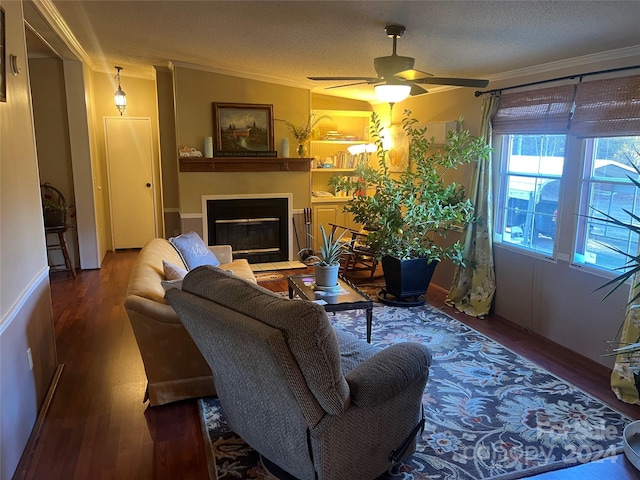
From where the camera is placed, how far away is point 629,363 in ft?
9.90

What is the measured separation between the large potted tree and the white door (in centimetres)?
384

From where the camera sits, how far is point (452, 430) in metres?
2.62

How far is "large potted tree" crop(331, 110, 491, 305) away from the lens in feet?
14.6

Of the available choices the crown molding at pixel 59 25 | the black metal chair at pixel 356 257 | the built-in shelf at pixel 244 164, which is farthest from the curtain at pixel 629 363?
the crown molding at pixel 59 25

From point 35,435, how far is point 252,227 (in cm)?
398

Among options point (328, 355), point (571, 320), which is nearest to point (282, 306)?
point (328, 355)

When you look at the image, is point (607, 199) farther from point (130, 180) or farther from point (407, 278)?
point (130, 180)

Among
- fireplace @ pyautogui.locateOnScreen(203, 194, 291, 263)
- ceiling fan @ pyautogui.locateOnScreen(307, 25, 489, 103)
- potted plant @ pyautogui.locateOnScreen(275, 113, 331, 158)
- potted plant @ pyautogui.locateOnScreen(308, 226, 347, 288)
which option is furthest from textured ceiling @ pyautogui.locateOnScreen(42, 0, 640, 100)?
fireplace @ pyautogui.locateOnScreen(203, 194, 291, 263)

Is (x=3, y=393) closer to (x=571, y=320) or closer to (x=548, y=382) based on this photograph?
(x=548, y=382)

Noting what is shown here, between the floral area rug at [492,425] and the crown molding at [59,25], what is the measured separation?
3219mm

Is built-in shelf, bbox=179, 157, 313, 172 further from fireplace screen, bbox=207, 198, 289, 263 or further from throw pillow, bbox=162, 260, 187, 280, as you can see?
throw pillow, bbox=162, 260, 187, 280

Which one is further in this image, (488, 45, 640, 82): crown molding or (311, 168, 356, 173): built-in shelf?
(311, 168, 356, 173): built-in shelf

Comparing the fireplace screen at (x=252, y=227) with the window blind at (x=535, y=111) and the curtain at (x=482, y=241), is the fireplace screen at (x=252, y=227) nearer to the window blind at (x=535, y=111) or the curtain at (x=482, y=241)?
the curtain at (x=482, y=241)

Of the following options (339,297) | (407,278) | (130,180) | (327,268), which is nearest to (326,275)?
(327,268)
